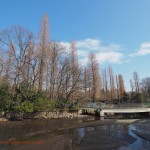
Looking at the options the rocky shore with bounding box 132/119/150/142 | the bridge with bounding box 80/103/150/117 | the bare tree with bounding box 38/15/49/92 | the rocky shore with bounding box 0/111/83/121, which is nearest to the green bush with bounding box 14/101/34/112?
the rocky shore with bounding box 0/111/83/121

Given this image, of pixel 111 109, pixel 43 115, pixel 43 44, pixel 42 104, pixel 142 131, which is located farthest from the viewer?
pixel 111 109

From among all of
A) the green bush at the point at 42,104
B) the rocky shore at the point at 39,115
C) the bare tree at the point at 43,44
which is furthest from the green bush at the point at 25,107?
the bare tree at the point at 43,44

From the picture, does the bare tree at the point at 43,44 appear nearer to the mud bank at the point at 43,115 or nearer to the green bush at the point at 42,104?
the green bush at the point at 42,104

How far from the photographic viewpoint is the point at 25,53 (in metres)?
30.8

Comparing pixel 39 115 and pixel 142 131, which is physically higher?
pixel 39 115

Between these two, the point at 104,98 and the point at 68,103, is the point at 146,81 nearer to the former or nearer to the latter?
the point at 104,98

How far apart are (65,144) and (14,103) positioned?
46.6ft

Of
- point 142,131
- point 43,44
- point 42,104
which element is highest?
point 43,44

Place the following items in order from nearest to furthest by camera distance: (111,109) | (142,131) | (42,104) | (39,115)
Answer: (142,131) < (42,104) < (39,115) < (111,109)

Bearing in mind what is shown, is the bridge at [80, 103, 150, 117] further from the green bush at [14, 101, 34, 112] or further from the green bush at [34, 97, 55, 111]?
the green bush at [14, 101, 34, 112]

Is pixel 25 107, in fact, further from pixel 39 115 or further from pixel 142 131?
pixel 142 131

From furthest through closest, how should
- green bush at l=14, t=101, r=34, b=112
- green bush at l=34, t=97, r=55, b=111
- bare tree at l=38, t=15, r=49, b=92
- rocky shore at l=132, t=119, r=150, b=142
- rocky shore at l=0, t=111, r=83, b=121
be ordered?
bare tree at l=38, t=15, r=49, b=92 → green bush at l=34, t=97, r=55, b=111 → green bush at l=14, t=101, r=34, b=112 → rocky shore at l=0, t=111, r=83, b=121 → rocky shore at l=132, t=119, r=150, b=142

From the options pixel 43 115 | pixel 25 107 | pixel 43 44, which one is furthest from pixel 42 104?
pixel 43 44

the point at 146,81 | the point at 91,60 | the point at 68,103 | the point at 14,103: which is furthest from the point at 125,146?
the point at 146,81
